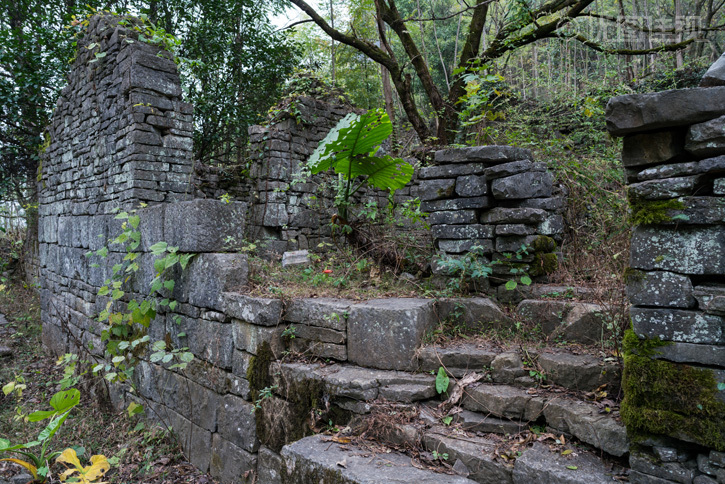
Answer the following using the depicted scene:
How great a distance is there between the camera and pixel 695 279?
1.94 m

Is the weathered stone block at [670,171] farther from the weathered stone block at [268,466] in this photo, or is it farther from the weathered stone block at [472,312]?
the weathered stone block at [268,466]

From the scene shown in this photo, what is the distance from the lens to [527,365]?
2793 mm

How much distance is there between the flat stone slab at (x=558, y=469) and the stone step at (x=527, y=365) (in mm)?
468

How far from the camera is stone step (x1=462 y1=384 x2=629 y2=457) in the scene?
213 cm

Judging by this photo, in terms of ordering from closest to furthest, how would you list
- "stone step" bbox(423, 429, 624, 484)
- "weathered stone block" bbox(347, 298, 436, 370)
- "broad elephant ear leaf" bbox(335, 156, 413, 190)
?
1. "stone step" bbox(423, 429, 624, 484)
2. "weathered stone block" bbox(347, 298, 436, 370)
3. "broad elephant ear leaf" bbox(335, 156, 413, 190)

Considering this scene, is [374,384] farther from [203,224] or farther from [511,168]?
[203,224]

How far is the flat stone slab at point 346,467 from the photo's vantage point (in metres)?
2.33

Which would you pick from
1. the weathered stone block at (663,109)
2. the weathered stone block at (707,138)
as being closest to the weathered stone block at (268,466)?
the weathered stone block at (663,109)

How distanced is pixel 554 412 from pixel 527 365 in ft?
1.40

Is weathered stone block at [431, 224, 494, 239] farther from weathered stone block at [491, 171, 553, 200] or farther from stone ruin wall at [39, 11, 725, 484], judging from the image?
weathered stone block at [491, 171, 553, 200]

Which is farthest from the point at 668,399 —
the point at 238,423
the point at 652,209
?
the point at 238,423

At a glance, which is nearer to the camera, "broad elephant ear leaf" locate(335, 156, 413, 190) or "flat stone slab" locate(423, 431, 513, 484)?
"flat stone slab" locate(423, 431, 513, 484)

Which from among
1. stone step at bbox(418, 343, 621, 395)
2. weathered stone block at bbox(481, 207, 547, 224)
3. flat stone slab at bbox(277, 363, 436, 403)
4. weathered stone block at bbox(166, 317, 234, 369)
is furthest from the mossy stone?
weathered stone block at bbox(166, 317, 234, 369)

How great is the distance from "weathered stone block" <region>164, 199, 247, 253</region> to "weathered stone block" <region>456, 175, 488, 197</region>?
80.4 inches
